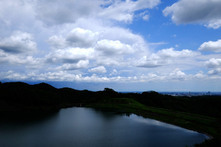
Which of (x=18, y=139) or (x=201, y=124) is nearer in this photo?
(x=18, y=139)

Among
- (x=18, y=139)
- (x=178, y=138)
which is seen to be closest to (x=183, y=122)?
(x=178, y=138)

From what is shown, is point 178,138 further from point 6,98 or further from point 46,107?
point 6,98

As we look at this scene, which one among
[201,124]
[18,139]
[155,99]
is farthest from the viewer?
[155,99]

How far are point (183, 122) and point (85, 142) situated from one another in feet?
94.9

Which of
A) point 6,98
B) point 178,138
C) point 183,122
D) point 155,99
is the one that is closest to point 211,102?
point 155,99

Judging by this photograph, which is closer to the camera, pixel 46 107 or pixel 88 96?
pixel 46 107

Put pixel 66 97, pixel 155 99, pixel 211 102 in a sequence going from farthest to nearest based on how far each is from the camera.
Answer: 1. pixel 66 97
2. pixel 155 99
3. pixel 211 102

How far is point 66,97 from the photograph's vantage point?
10831 centimetres

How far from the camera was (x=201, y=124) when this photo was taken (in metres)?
39.5

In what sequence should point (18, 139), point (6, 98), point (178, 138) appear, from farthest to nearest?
1. point (6, 98)
2. point (178, 138)
3. point (18, 139)

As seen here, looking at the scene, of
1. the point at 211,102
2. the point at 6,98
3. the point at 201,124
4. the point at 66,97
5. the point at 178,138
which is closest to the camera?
the point at 178,138

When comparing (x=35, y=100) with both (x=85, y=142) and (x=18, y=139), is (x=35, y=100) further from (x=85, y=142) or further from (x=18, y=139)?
(x=85, y=142)

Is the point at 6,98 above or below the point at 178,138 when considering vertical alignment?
above

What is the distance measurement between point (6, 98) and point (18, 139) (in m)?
53.8
